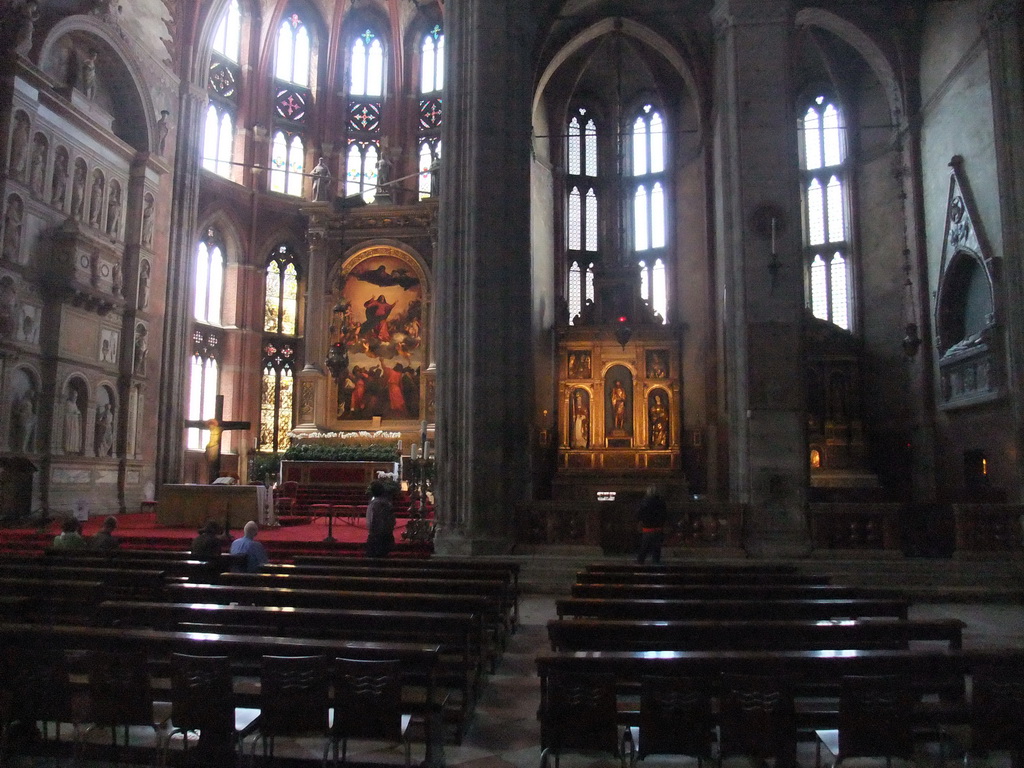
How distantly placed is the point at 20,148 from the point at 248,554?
16.2 meters

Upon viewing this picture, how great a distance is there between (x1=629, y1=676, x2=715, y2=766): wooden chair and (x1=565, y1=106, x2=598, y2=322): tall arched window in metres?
27.4

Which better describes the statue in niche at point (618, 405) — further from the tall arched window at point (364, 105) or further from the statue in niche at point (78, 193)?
the statue in niche at point (78, 193)

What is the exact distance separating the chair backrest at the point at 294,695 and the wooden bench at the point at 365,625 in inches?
44.1

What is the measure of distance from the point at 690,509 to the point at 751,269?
4537mm

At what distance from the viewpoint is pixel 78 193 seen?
22000 millimetres

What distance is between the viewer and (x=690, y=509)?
557 inches

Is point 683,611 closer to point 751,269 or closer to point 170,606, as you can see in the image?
point 170,606

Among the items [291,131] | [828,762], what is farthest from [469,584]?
[291,131]

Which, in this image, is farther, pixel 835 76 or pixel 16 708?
pixel 835 76

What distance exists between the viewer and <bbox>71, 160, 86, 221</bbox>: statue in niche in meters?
21.8

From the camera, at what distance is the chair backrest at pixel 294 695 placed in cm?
439

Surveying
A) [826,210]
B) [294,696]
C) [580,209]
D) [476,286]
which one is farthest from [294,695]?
[580,209]

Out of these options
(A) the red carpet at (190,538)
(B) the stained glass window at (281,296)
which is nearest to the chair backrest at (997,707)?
(A) the red carpet at (190,538)

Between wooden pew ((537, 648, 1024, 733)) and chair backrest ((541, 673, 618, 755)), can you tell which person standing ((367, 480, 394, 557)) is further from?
chair backrest ((541, 673, 618, 755))
